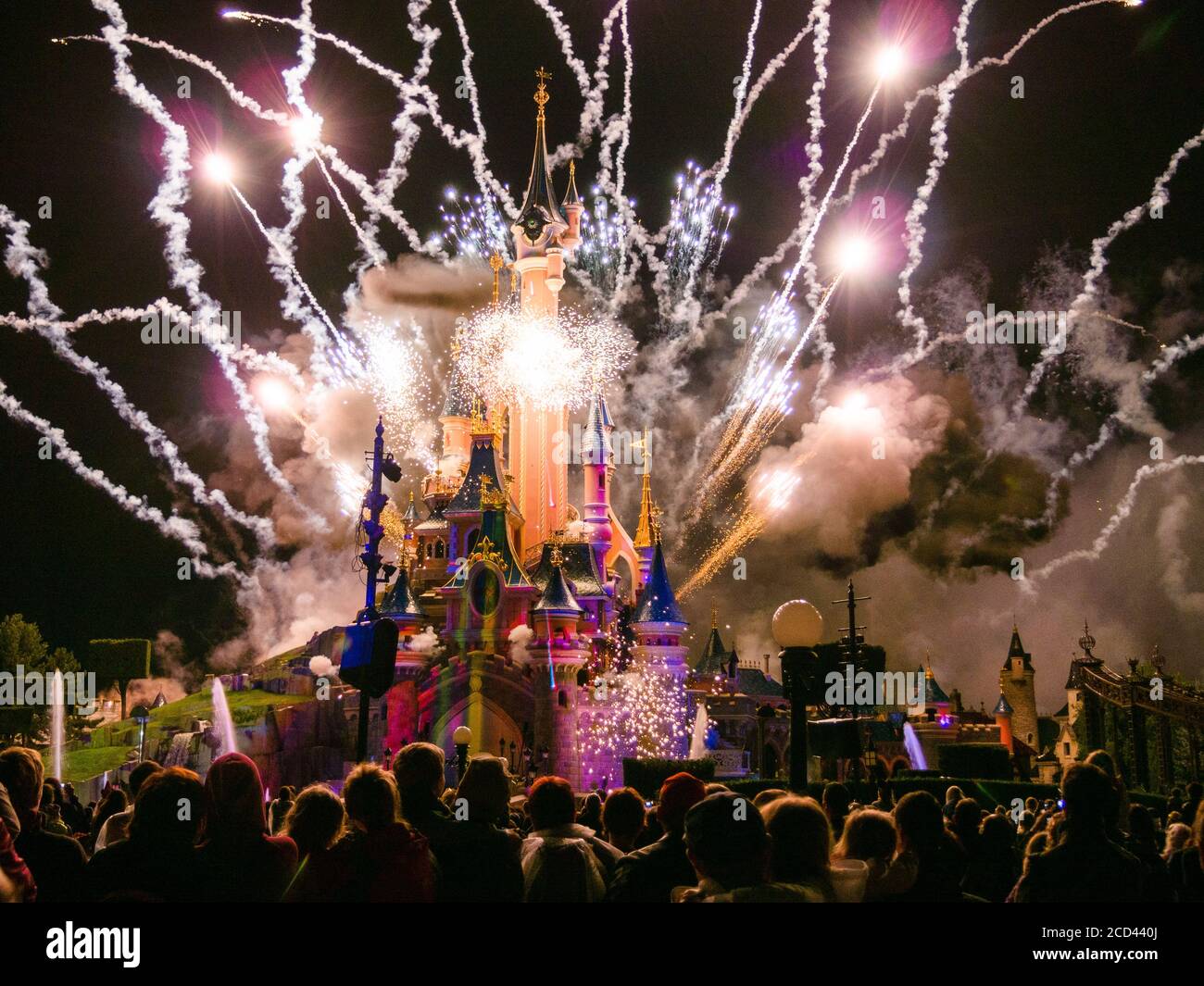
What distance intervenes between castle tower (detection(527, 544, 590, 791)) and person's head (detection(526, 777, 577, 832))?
3030 centimetres

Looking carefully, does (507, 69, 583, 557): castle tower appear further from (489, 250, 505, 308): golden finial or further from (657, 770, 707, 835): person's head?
(657, 770, 707, 835): person's head

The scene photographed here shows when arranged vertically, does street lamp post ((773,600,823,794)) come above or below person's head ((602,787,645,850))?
above

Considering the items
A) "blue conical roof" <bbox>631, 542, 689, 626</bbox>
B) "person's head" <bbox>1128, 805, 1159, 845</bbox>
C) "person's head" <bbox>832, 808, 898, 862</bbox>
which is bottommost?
"person's head" <bbox>1128, 805, 1159, 845</bbox>

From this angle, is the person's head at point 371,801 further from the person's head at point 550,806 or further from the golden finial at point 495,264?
the golden finial at point 495,264

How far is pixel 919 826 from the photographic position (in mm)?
5562

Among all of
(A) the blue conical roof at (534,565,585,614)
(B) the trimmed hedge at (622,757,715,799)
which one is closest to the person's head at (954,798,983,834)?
(B) the trimmed hedge at (622,757,715,799)

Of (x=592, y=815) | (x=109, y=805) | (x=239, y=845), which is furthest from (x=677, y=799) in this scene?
(x=109, y=805)

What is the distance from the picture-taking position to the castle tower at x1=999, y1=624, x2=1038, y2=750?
56.3 meters

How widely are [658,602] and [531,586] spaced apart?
493 centimetres

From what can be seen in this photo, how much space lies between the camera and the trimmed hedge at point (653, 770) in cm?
3250

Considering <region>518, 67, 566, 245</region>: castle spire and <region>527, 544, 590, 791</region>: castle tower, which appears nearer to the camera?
<region>527, 544, 590, 791</region>: castle tower

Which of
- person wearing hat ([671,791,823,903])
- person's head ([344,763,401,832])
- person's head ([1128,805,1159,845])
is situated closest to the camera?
person wearing hat ([671,791,823,903])
